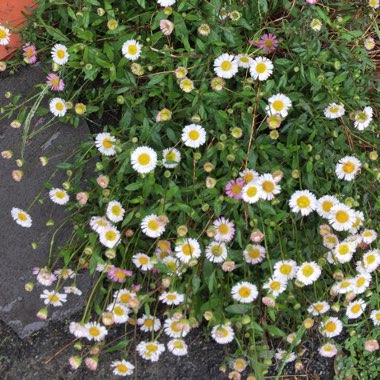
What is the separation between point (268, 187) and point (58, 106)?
2.50ft

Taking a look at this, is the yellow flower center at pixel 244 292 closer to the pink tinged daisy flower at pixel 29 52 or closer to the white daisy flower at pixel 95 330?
the white daisy flower at pixel 95 330

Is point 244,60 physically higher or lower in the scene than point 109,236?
higher

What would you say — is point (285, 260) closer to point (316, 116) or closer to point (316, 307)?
point (316, 307)

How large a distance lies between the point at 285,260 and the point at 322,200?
0.70ft

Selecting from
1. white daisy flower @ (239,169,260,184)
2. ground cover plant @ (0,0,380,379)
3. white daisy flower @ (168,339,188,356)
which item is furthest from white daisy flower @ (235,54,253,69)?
white daisy flower @ (168,339,188,356)

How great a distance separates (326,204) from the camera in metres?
1.57

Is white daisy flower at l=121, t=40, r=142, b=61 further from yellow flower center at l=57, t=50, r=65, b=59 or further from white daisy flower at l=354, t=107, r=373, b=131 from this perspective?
white daisy flower at l=354, t=107, r=373, b=131

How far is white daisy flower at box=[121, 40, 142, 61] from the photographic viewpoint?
5.44ft

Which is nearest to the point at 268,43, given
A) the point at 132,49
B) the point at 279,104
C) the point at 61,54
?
the point at 279,104

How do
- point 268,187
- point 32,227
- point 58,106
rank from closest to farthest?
1. point 268,187
2. point 58,106
3. point 32,227

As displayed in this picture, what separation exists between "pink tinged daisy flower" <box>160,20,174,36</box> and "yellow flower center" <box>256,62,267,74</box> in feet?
0.99

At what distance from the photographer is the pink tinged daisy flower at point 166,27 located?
1.64m

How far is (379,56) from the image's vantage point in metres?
2.02

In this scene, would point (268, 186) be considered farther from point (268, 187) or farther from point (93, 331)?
point (93, 331)
